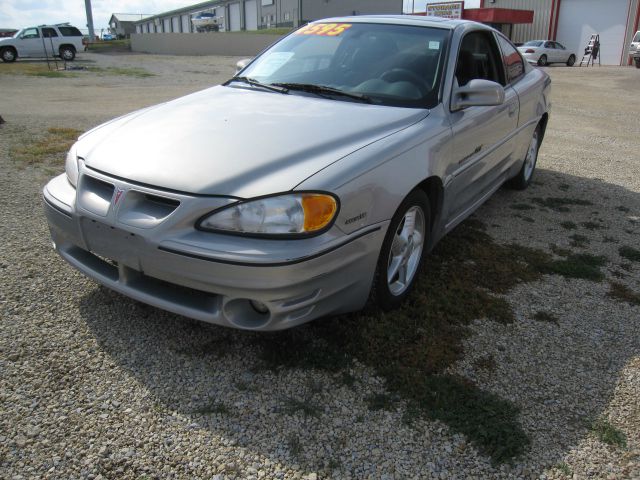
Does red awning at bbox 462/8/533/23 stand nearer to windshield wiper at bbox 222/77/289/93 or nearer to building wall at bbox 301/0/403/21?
building wall at bbox 301/0/403/21

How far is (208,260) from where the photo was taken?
2.23 meters

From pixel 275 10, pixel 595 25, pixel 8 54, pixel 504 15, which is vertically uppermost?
pixel 275 10

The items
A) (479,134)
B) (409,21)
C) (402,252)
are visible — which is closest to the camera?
(402,252)

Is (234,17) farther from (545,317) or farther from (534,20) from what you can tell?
(545,317)

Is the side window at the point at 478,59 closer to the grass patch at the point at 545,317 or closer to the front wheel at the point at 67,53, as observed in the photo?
the grass patch at the point at 545,317

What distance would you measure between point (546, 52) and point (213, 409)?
33102 mm

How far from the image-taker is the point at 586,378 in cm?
261

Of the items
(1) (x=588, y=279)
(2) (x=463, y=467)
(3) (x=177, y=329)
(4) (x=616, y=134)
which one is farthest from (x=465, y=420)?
(4) (x=616, y=134)

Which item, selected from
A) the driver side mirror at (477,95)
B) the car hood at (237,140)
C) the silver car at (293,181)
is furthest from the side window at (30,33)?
the driver side mirror at (477,95)

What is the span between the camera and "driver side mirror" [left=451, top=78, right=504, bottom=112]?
3.29 m

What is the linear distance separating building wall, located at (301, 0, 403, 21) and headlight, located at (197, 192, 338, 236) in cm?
4916

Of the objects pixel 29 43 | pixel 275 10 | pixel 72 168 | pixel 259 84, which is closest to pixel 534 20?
pixel 275 10

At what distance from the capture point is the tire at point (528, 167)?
18.2 ft

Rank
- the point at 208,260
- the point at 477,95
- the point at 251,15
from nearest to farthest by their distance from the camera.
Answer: the point at 208,260, the point at 477,95, the point at 251,15
